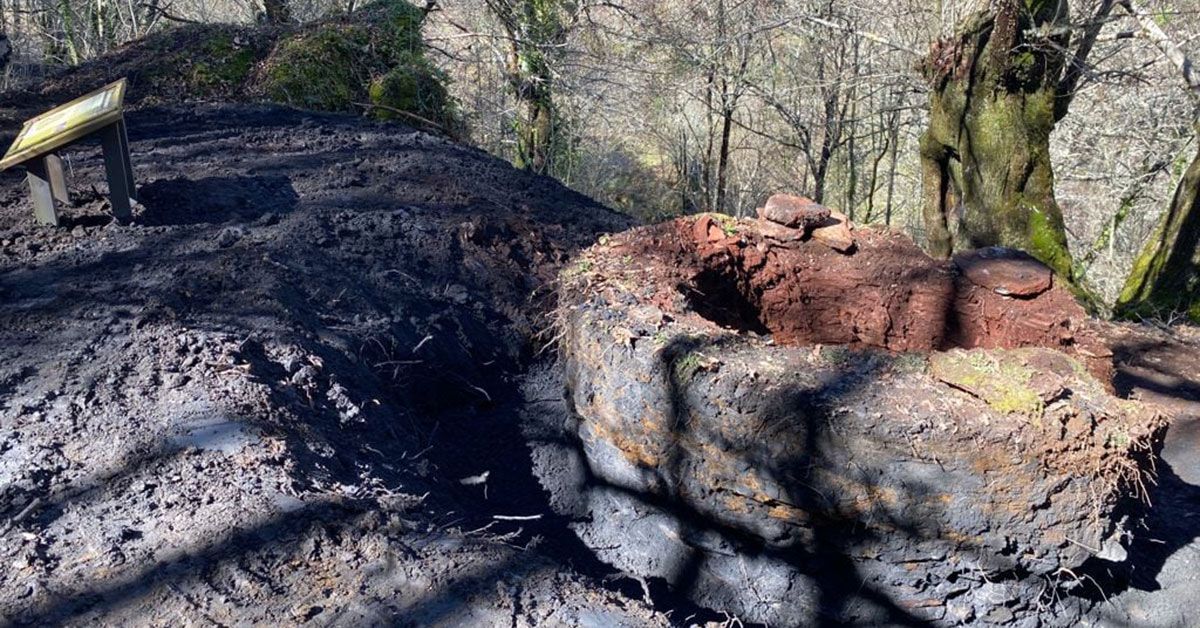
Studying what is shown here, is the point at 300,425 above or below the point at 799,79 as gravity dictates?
below

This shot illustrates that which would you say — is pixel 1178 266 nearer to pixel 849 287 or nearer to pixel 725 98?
pixel 849 287

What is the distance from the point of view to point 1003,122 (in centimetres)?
639

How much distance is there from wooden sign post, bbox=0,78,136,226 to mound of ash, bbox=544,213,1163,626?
94.6 inches

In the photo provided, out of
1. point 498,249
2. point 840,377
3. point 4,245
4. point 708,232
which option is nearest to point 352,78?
point 498,249

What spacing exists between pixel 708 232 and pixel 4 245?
11.3ft

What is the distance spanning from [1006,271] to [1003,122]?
248cm

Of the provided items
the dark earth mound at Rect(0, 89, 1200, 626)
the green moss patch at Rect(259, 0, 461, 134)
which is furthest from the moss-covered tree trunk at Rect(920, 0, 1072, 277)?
the green moss patch at Rect(259, 0, 461, 134)

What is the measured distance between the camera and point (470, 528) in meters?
3.39

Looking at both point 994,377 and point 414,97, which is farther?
point 414,97

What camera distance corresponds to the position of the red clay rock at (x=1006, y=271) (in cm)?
427

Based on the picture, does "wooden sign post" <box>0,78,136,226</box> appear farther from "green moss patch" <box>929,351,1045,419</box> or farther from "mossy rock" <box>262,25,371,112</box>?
"green moss patch" <box>929,351,1045,419</box>

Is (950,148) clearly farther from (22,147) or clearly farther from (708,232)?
(22,147)

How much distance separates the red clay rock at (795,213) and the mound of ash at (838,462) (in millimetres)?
709

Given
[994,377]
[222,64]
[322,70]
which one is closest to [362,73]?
[322,70]
